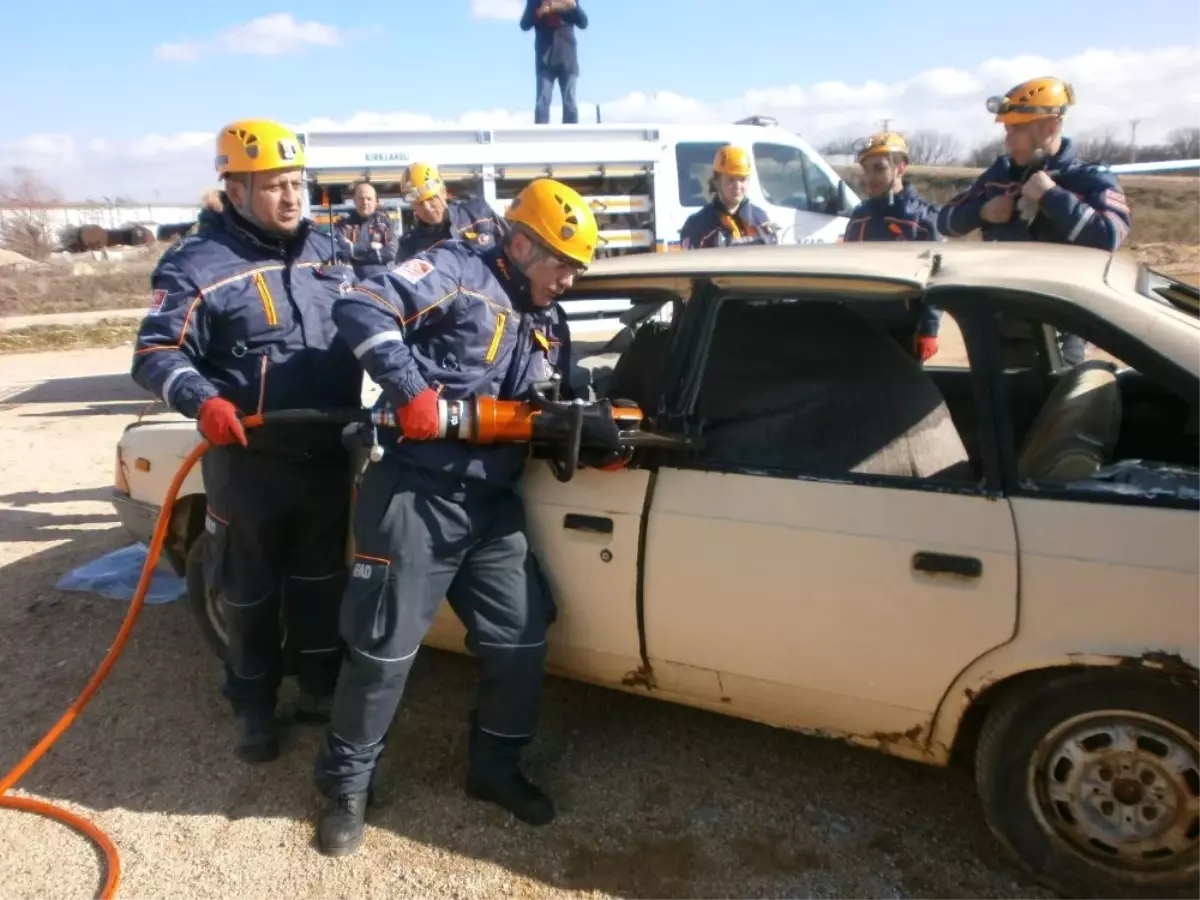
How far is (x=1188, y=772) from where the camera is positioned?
7.38ft

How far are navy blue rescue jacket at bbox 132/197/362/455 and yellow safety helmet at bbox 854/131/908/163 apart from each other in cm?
361

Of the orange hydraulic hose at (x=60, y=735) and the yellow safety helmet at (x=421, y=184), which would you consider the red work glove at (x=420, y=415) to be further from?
the yellow safety helmet at (x=421, y=184)

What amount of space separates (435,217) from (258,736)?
13.3ft

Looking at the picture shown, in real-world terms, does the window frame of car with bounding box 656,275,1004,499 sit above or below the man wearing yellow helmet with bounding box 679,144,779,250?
below

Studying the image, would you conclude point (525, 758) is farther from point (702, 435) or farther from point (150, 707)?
point (150, 707)

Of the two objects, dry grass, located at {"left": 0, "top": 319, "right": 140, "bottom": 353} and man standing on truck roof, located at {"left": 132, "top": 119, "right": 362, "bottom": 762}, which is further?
dry grass, located at {"left": 0, "top": 319, "right": 140, "bottom": 353}

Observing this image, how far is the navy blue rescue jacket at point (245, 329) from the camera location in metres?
2.89

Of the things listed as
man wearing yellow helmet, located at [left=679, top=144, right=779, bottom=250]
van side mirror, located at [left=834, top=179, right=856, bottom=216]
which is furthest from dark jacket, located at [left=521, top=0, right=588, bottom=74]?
man wearing yellow helmet, located at [left=679, top=144, right=779, bottom=250]

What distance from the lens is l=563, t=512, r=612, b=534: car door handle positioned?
2765 mm

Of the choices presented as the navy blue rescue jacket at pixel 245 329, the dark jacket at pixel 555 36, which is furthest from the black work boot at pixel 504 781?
the dark jacket at pixel 555 36

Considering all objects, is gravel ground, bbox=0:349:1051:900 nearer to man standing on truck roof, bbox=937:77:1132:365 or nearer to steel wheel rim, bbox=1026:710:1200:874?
steel wheel rim, bbox=1026:710:1200:874

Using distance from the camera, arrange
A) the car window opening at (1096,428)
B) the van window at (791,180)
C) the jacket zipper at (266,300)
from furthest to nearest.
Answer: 1. the van window at (791,180)
2. the jacket zipper at (266,300)
3. the car window opening at (1096,428)

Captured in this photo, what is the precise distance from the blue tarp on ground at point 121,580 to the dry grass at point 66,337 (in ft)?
39.4

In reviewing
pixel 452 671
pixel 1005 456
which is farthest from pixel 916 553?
pixel 452 671
